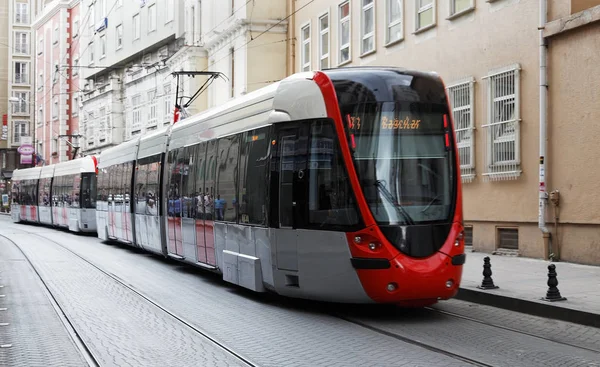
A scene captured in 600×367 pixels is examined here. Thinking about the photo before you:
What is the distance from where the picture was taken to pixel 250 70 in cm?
3394

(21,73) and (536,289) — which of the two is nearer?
(536,289)

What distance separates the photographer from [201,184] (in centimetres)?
1565

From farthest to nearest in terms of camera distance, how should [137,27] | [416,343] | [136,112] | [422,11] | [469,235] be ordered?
[137,27], [136,112], [422,11], [469,235], [416,343]

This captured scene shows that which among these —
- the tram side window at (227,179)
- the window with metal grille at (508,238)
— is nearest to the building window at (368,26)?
the window with metal grille at (508,238)

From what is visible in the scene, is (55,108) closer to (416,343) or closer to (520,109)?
(520,109)

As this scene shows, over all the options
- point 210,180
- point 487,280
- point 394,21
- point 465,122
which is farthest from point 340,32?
point 487,280

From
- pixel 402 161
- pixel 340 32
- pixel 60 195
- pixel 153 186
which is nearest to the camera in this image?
pixel 402 161

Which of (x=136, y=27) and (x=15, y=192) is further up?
(x=136, y=27)

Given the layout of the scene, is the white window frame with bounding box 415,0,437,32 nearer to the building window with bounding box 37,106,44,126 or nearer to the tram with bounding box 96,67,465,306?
the tram with bounding box 96,67,465,306

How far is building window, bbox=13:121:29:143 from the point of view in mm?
81875

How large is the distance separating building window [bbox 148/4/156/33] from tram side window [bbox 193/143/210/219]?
112 feet

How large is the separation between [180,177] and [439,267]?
8.01 m

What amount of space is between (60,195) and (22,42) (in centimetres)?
5133

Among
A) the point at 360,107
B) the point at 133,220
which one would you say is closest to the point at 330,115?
the point at 360,107
